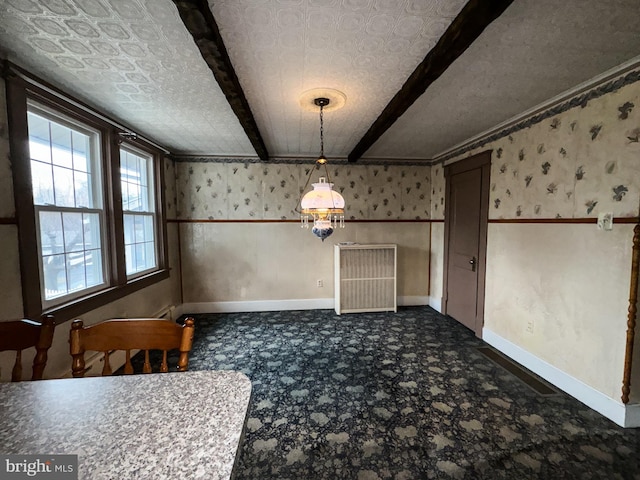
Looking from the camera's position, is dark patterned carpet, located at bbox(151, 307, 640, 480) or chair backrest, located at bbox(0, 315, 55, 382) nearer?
chair backrest, located at bbox(0, 315, 55, 382)

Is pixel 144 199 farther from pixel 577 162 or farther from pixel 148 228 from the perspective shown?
pixel 577 162

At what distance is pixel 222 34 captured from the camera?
1.45m

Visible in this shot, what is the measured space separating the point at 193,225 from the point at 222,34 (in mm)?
2989

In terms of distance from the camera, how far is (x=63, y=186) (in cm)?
212

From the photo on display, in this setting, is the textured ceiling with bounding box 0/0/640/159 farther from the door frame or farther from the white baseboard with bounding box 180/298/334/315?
the white baseboard with bounding box 180/298/334/315

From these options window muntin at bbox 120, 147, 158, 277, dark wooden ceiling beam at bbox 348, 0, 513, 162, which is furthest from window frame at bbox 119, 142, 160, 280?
dark wooden ceiling beam at bbox 348, 0, 513, 162

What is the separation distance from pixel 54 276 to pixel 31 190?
2.19ft

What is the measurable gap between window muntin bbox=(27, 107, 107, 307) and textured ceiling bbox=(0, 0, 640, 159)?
0.35m

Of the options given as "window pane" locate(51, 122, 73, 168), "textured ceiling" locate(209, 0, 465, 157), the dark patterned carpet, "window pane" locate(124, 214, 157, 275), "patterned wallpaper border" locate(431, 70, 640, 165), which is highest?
"textured ceiling" locate(209, 0, 465, 157)

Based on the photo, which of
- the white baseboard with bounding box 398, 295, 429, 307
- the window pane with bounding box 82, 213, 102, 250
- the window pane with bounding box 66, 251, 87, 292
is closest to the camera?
the window pane with bounding box 66, 251, 87, 292

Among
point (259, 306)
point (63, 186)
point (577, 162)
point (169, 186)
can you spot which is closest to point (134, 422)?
point (63, 186)

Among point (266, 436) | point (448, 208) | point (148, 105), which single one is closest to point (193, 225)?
point (148, 105)

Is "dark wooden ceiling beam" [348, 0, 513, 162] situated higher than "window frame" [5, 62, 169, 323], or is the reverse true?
"dark wooden ceiling beam" [348, 0, 513, 162]

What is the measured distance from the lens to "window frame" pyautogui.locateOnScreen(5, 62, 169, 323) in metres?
1.69
